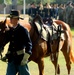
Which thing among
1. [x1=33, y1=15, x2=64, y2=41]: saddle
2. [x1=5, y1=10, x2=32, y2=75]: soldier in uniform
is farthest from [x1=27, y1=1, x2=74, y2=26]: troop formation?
[x1=5, y1=10, x2=32, y2=75]: soldier in uniform

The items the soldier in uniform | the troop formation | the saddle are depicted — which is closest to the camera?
the soldier in uniform

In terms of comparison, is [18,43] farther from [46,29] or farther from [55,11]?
[55,11]

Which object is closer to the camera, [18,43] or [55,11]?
[18,43]

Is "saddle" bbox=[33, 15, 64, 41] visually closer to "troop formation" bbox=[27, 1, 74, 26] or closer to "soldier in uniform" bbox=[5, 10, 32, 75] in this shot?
"soldier in uniform" bbox=[5, 10, 32, 75]

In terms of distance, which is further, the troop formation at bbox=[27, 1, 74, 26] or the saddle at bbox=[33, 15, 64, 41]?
the troop formation at bbox=[27, 1, 74, 26]

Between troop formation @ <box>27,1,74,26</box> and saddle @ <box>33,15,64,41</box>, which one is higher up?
saddle @ <box>33,15,64,41</box>

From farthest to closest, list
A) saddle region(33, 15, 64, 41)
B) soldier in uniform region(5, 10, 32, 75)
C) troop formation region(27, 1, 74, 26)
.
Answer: troop formation region(27, 1, 74, 26), saddle region(33, 15, 64, 41), soldier in uniform region(5, 10, 32, 75)

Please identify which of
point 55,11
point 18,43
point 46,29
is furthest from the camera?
point 55,11

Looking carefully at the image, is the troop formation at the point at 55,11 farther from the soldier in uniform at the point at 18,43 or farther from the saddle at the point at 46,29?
the soldier in uniform at the point at 18,43

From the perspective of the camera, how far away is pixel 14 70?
270 inches

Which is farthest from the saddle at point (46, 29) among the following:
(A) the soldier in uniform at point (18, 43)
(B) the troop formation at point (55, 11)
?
(B) the troop formation at point (55, 11)

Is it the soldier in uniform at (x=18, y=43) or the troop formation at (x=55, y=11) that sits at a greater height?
the soldier in uniform at (x=18, y=43)

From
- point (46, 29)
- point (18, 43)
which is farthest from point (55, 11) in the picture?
point (18, 43)

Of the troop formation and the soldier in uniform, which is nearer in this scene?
the soldier in uniform
